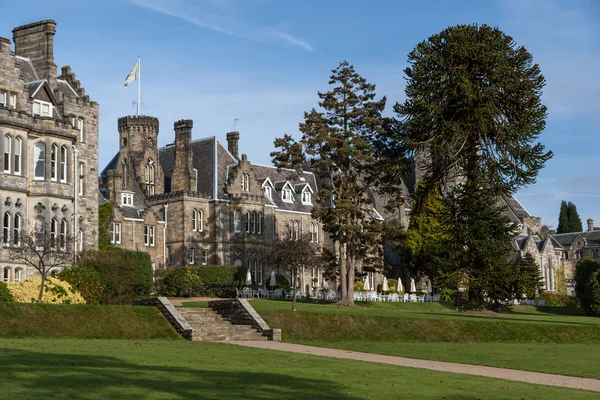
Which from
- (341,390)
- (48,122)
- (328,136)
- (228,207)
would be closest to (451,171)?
(328,136)

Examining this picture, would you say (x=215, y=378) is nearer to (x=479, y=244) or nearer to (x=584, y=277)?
(x=479, y=244)

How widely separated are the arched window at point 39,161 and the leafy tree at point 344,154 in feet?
53.3

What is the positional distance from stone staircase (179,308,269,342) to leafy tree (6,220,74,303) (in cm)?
684

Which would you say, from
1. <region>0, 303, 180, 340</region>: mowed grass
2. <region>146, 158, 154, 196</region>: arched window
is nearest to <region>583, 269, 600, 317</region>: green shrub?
<region>146, 158, 154, 196</region>: arched window

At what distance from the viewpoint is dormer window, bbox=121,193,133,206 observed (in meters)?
73.7

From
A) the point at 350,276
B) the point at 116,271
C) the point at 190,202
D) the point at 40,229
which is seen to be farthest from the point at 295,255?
the point at 40,229

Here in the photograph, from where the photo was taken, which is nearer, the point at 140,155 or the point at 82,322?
the point at 82,322

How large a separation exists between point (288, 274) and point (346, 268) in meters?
19.5

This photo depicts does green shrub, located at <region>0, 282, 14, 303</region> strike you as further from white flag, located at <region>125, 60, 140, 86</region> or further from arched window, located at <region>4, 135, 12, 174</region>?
white flag, located at <region>125, 60, 140, 86</region>

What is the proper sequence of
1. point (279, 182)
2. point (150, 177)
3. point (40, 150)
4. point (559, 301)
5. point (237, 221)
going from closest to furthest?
point (40, 150), point (237, 221), point (150, 177), point (279, 182), point (559, 301)

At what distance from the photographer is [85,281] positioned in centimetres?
4434

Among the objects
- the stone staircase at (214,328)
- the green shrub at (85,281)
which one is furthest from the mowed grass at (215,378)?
the green shrub at (85,281)

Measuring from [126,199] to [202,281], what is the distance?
12.6 meters

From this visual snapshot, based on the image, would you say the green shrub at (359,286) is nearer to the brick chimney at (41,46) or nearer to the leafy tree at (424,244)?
the leafy tree at (424,244)
